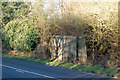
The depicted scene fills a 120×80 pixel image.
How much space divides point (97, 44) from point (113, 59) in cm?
149

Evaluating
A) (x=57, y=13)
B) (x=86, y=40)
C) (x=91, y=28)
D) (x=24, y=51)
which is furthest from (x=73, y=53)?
(x=24, y=51)

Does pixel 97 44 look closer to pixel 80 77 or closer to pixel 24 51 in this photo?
pixel 80 77

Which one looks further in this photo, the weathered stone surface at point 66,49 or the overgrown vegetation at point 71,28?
the weathered stone surface at point 66,49

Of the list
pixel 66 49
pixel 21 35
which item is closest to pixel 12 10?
pixel 21 35

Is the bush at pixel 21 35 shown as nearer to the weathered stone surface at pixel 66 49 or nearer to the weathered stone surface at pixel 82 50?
the weathered stone surface at pixel 66 49

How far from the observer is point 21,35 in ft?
56.1

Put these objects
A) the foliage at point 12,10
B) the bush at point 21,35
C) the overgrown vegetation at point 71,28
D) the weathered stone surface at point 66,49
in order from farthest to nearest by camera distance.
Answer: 1. the foliage at point 12,10
2. the bush at point 21,35
3. the weathered stone surface at point 66,49
4. the overgrown vegetation at point 71,28

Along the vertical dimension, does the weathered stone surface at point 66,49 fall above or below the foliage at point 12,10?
below

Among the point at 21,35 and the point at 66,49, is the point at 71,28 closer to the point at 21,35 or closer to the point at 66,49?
the point at 66,49

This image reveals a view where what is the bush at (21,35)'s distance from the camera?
16312 millimetres

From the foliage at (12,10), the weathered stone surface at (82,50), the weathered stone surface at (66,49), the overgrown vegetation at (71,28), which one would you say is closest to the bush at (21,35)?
the overgrown vegetation at (71,28)

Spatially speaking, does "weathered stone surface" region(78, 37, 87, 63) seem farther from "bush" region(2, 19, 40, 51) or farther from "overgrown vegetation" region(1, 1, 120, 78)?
"bush" region(2, 19, 40, 51)

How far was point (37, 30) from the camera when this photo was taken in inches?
625

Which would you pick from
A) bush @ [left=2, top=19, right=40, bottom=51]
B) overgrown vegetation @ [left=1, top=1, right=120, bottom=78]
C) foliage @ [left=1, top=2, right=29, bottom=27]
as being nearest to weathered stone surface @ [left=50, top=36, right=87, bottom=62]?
overgrown vegetation @ [left=1, top=1, right=120, bottom=78]
